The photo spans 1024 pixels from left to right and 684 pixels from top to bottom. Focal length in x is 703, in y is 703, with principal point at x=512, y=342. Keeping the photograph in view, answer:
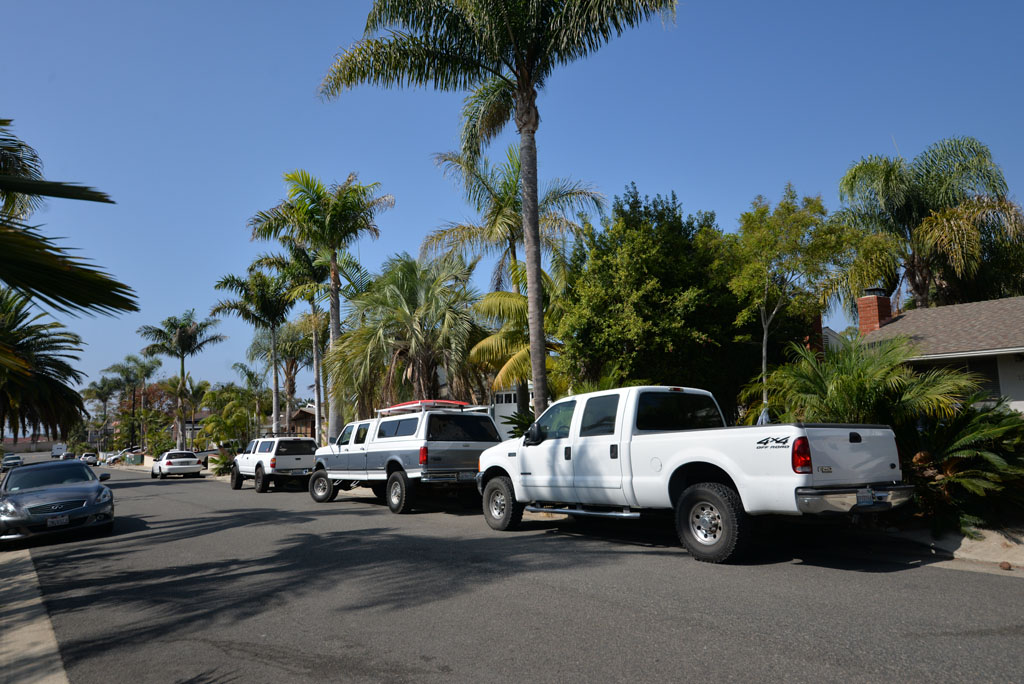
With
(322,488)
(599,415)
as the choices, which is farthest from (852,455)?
(322,488)

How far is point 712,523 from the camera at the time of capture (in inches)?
316

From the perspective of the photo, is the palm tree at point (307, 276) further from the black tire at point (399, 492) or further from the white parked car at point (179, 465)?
the black tire at point (399, 492)

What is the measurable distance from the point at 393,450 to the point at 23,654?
28.9 ft

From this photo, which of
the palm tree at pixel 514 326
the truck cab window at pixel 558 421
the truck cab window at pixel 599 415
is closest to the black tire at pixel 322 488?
the palm tree at pixel 514 326

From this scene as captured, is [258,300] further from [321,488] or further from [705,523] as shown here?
[705,523]

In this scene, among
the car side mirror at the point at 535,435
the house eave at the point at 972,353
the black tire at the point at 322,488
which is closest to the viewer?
the car side mirror at the point at 535,435

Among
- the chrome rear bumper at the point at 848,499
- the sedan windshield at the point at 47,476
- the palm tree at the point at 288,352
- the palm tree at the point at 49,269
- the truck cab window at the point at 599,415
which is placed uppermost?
the palm tree at the point at 288,352

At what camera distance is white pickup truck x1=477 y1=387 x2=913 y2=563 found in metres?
7.24

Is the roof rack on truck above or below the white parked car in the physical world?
above

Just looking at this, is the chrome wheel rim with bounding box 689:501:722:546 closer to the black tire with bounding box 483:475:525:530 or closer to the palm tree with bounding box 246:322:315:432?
Result: the black tire with bounding box 483:475:525:530

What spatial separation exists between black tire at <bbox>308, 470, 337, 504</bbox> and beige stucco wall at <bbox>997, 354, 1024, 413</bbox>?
54.3 feet

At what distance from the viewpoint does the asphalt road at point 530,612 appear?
480 centimetres

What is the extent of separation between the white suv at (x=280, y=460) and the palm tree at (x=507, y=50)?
981 cm

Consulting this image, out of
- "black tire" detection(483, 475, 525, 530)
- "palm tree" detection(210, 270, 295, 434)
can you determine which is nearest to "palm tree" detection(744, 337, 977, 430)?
"black tire" detection(483, 475, 525, 530)
